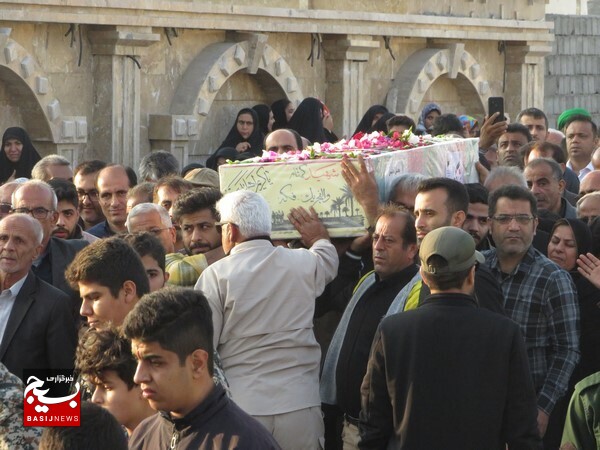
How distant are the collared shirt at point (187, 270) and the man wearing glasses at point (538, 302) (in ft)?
4.88

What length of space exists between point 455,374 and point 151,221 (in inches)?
104

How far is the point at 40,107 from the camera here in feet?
44.8

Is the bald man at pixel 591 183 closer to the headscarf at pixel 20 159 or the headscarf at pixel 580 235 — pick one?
the headscarf at pixel 580 235

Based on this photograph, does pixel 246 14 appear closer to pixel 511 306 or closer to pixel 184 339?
pixel 511 306

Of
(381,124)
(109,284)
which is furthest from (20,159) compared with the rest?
(109,284)

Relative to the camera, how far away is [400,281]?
21.3 feet

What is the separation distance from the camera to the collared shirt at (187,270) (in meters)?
6.87

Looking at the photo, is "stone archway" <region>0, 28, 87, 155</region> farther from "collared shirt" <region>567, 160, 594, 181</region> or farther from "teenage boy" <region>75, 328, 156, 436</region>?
"teenage boy" <region>75, 328, 156, 436</region>

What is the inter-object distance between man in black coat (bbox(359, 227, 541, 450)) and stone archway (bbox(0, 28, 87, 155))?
853 cm

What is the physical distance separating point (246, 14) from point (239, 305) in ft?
32.3

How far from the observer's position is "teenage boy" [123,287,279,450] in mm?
4309

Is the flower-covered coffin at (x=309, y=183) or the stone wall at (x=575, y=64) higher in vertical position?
the stone wall at (x=575, y=64)

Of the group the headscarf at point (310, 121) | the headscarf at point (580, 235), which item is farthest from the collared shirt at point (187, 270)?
the headscarf at point (310, 121)

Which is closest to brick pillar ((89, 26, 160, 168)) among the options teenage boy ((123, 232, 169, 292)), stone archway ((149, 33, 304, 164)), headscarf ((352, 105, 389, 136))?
stone archway ((149, 33, 304, 164))
